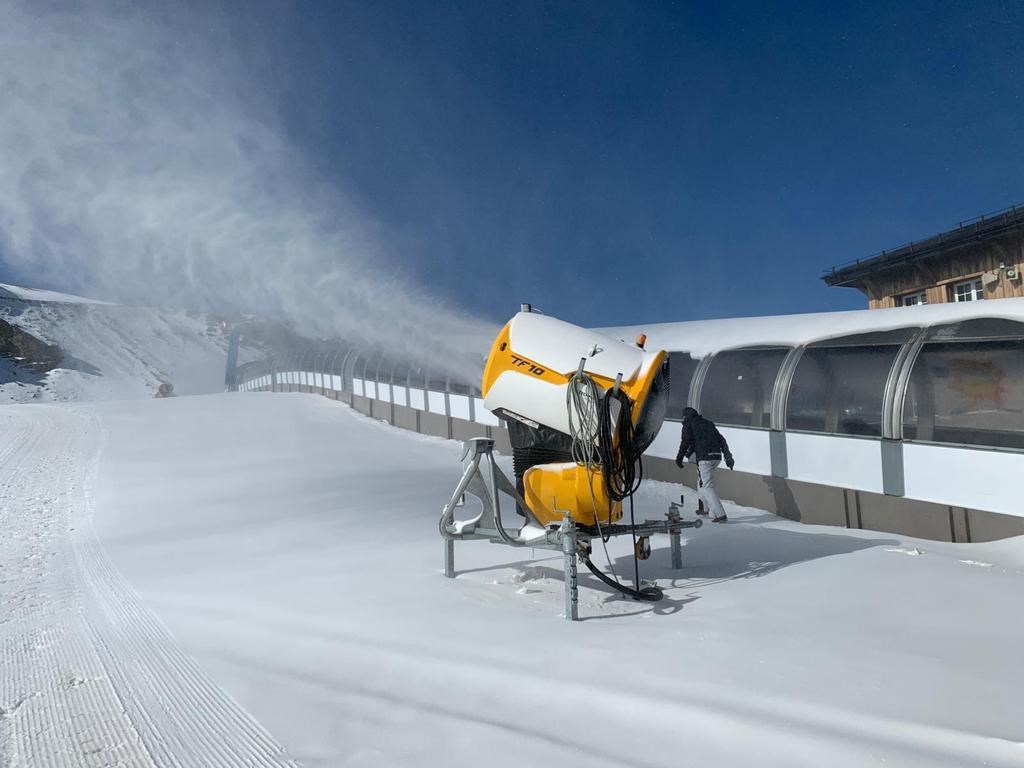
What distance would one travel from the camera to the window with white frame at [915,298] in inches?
989

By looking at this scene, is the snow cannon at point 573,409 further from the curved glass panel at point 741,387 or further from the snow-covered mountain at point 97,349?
the snow-covered mountain at point 97,349

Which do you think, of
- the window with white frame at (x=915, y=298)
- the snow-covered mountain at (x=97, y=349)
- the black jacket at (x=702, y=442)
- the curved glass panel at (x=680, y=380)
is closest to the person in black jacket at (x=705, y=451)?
the black jacket at (x=702, y=442)

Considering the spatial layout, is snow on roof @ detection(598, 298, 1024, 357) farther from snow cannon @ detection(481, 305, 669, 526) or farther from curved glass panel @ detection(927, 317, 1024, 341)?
snow cannon @ detection(481, 305, 669, 526)

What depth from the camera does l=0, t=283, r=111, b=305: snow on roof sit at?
112 meters

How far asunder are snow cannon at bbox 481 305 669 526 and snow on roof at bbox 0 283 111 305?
132m

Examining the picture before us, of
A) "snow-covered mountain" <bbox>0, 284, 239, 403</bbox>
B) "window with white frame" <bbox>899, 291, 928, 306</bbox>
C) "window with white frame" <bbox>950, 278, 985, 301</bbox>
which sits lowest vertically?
"window with white frame" <bbox>950, 278, 985, 301</bbox>

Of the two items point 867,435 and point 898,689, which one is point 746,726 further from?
point 867,435

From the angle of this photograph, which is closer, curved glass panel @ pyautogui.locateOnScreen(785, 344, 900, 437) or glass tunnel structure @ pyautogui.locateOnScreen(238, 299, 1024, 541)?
glass tunnel structure @ pyautogui.locateOnScreen(238, 299, 1024, 541)

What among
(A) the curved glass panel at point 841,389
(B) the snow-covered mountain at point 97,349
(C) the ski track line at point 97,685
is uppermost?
(B) the snow-covered mountain at point 97,349

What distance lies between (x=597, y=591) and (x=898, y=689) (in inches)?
107

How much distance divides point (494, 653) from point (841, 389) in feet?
22.7

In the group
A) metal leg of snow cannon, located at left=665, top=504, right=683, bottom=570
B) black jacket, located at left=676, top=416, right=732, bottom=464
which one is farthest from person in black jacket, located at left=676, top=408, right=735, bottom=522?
metal leg of snow cannon, located at left=665, top=504, right=683, bottom=570

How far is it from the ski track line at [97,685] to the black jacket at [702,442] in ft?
22.3

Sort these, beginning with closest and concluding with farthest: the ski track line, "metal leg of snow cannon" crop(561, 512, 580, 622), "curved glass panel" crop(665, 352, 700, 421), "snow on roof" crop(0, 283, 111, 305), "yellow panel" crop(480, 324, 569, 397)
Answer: the ski track line, "metal leg of snow cannon" crop(561, 512, 580, 622), "yellow panel" crop(480, 324, 569, 397), "curved glass panel" crop(665, 352, 700, 421), "snow on roof" crop(0, 283, 111, 305)
